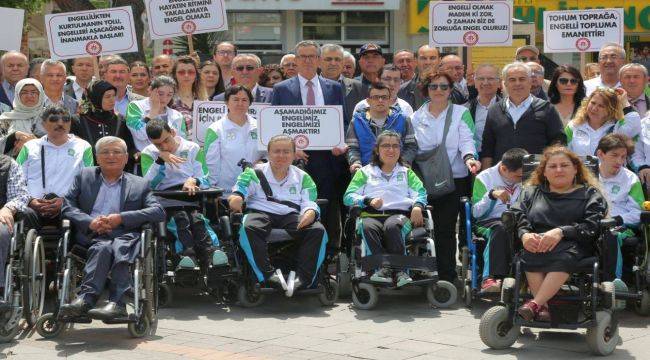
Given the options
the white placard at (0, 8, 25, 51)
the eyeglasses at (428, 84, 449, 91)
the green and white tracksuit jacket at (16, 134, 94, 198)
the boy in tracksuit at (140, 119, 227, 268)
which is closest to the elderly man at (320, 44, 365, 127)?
the eyeglasses at (428, 84, 449, 91)

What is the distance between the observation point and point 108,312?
25.5 feet

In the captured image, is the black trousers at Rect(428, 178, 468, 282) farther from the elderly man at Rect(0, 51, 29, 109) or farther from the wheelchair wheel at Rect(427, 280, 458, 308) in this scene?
the elderly man at Rect(0, 51, 29, 109)

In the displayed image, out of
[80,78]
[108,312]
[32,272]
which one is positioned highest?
[80,78]

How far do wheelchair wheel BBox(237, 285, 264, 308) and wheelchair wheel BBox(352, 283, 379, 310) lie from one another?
81 centimetres

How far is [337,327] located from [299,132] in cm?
239

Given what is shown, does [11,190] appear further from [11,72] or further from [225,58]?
[225,58]

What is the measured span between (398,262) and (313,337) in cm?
123

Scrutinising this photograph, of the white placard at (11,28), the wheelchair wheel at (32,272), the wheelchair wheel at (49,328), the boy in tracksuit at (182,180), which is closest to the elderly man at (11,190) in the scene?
the wheelchair wheel at (32,272)

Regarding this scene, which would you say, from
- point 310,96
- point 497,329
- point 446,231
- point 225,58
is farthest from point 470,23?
point 497,329

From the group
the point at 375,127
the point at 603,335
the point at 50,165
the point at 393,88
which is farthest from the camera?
the point at 393,88

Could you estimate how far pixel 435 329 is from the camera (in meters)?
8.41

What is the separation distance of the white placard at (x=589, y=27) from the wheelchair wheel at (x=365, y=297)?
449 cm

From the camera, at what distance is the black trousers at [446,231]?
392 inches

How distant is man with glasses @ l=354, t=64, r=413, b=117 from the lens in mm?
10320
